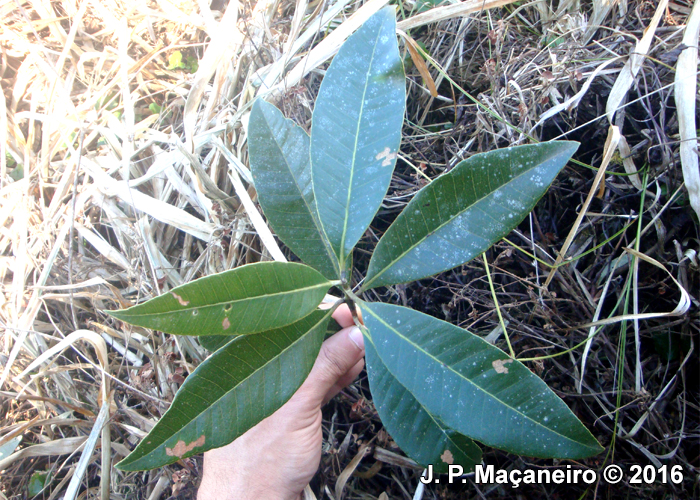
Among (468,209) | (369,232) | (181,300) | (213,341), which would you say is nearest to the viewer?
(181,300)

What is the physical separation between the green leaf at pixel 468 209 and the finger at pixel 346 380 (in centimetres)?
42

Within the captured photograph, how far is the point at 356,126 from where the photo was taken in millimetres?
750

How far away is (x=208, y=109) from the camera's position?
1.25m

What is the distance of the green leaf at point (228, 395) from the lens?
2.03 feet

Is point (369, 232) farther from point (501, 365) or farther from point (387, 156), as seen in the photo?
point (501, 365)

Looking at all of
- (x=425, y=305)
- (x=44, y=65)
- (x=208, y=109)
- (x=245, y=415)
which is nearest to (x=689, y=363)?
(x=425, y=305)

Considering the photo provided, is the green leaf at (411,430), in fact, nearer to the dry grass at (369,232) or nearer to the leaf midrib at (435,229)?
the leaf midrib at (435,229)

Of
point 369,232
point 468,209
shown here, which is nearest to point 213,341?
Result: point 369,232

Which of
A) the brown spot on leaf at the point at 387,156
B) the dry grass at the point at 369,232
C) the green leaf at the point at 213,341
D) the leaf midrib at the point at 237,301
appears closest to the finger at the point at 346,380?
the dry grass at the point at 369,232

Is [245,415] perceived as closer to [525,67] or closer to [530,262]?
[530,262]

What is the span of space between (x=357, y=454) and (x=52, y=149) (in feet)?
4.77

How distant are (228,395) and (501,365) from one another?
17.3 inches

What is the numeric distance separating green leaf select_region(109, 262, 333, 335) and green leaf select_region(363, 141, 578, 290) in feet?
0.58

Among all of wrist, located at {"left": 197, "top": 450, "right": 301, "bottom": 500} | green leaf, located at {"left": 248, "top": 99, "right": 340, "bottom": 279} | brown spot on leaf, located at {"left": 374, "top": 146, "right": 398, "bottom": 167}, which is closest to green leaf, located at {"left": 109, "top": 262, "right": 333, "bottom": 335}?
green leaf, located at {"left": 248, "top": 99, "right": 340, "bottom": 279}
